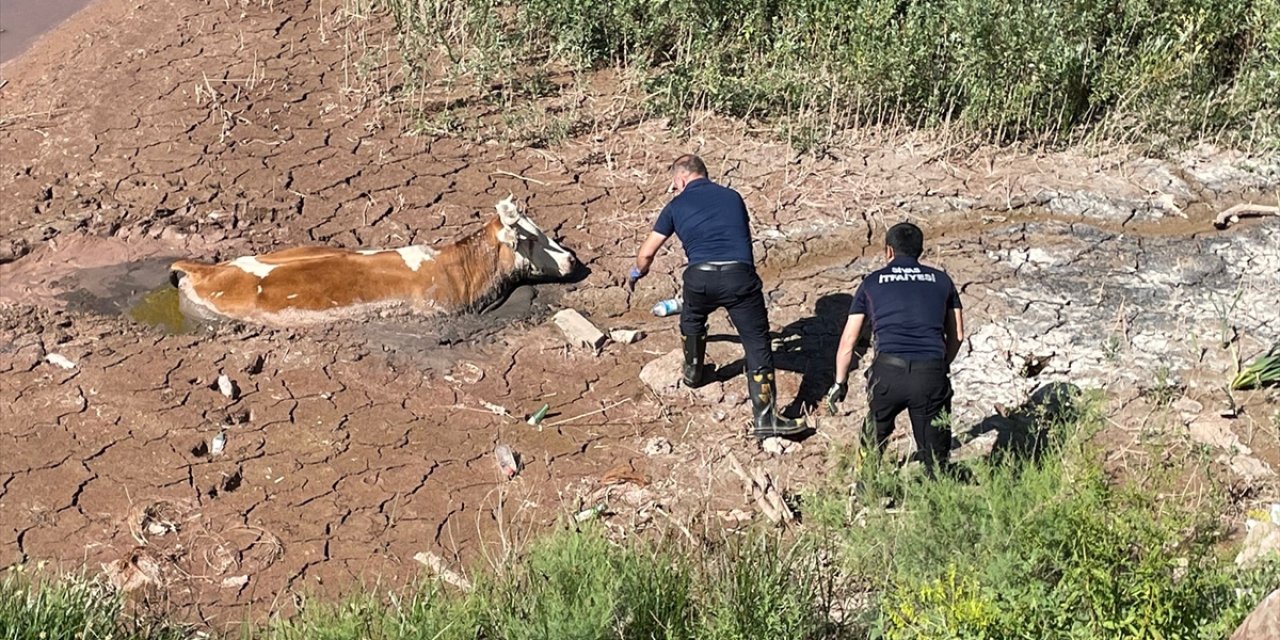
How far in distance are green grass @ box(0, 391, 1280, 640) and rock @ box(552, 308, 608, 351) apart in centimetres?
256

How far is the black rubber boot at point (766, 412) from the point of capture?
7.79m

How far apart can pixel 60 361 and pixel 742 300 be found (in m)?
4.02

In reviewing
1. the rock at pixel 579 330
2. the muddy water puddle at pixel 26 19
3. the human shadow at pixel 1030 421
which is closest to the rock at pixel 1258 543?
the human shadow at pixel 1030 421

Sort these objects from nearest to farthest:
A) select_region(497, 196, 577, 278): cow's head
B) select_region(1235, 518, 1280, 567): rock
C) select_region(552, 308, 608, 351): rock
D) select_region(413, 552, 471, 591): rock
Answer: select_region(1235, 518, 1280, 567): rock, select_region(413, 552, 471, 591): rock, select_region(552, 308, 608, 351): rock, select_region(497, 196, 577, 278): cow's head

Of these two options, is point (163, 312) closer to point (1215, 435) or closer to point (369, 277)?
point (369, 277)

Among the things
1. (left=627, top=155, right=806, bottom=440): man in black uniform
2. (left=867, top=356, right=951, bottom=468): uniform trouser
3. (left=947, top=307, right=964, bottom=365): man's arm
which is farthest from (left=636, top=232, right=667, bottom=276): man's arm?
(left=947, top=307, right=964, bottom=365): man's arm

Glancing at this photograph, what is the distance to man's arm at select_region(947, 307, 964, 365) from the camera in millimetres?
6973

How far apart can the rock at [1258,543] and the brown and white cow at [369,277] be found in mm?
4540

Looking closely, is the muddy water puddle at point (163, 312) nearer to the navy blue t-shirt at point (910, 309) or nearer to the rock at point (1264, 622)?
the navy blue t-shirt at point (910, 309)

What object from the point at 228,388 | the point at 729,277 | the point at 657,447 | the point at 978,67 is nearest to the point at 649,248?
the point at 729,277

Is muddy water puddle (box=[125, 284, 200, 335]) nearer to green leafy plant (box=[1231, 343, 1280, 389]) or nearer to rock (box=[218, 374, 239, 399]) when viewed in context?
rock (box=[218, 374, 239, 399])

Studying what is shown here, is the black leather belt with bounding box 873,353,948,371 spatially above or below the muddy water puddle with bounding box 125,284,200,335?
above

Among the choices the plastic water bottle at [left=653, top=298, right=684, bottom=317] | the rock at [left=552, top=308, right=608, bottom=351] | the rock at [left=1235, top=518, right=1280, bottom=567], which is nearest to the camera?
the rock at [left=1235, top=518, right=1280, bottom=567]

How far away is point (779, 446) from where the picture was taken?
7789 millimetres
